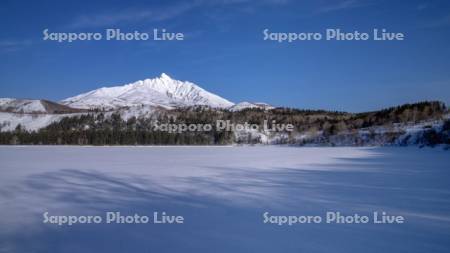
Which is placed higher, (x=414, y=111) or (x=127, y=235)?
(x=414, y=111)

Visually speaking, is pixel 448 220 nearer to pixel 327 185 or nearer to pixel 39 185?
pixel 327 185

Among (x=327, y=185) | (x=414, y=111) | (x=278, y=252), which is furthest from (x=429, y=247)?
(x=414, y=111)

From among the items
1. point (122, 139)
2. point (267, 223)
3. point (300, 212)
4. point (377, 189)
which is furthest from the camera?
point (122, 139)

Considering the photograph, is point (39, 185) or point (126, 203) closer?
point (126, 203)

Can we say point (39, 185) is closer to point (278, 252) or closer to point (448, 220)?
point (278, 252)

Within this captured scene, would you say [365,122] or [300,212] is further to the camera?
[365,122]

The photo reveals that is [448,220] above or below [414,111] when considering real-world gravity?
below

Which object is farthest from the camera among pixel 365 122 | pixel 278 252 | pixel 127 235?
pixel 365 122

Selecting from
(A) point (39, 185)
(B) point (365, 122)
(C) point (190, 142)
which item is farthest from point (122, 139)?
(A) point (39, 185)

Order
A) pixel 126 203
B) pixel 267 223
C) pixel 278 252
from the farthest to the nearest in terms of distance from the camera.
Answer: pixel 126 203
pixel 267 223
pixel 278 252
